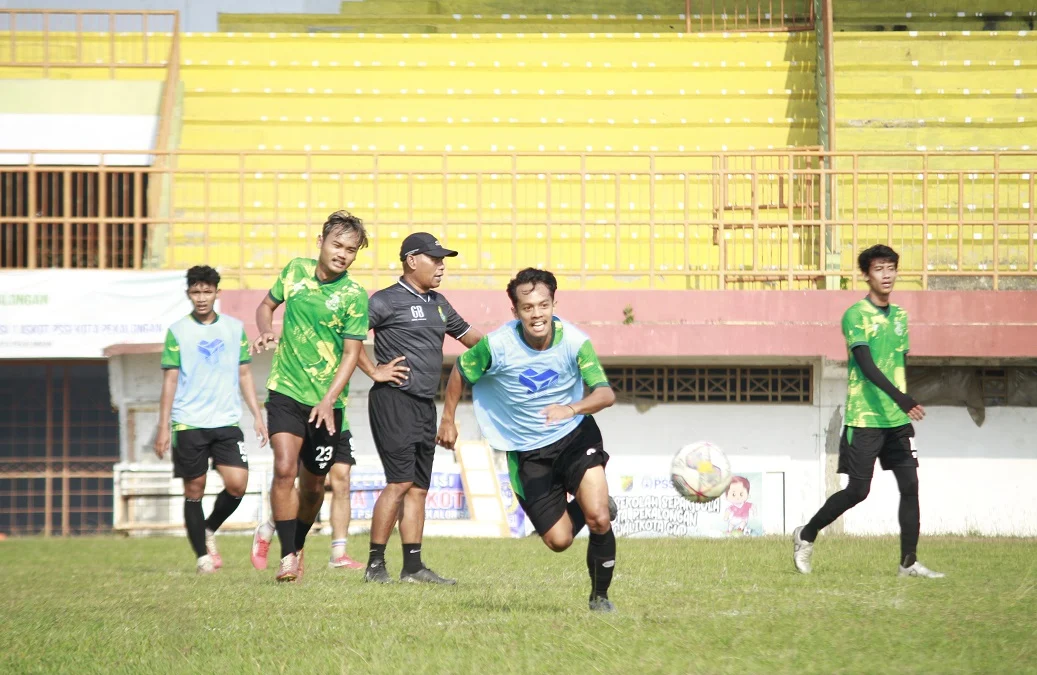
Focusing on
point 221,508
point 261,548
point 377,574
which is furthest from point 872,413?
point 221,508

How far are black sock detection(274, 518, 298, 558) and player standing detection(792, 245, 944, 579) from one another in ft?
10.1

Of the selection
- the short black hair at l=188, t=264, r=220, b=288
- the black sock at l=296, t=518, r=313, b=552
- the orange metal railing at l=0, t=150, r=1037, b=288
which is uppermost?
the orange metal railing at l=0, t=150, r=1037, b=288

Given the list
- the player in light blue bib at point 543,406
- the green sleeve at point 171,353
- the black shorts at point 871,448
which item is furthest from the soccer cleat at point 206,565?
the black shorts at point 871,448

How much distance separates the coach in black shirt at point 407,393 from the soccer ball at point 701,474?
11.6ft

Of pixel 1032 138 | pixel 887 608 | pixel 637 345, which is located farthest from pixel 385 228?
pixel 887 608

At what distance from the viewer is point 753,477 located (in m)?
15.0

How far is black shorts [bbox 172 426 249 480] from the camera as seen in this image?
9.31 meters

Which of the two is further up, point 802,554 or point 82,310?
point 82,310

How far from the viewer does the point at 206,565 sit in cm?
912

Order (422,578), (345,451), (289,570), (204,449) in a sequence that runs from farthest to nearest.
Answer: (204,449) < (345,451) < (422,578) < (289,570)

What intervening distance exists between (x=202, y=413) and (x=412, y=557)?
7.51 ft

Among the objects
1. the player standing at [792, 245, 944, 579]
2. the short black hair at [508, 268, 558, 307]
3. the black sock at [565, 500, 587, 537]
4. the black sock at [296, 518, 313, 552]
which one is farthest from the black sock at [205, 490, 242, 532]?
the player standing at [792, 245, 944, 579]

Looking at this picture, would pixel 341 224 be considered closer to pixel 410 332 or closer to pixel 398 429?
pixel 410 332

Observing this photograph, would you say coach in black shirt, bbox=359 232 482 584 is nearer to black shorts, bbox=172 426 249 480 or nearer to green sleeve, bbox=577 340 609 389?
green sleeve, bbox=577 340 609 389
